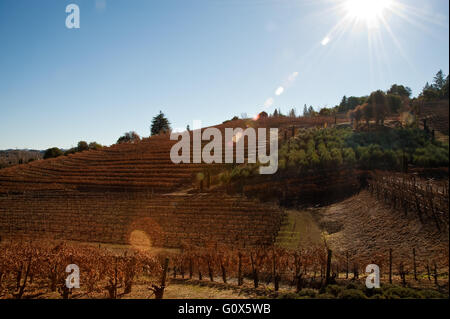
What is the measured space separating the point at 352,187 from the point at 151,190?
20.9 meters

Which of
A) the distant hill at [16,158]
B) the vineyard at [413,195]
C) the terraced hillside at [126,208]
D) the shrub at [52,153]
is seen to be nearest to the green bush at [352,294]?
the vineyard at [413,195]

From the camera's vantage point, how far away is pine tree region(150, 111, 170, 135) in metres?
70.6

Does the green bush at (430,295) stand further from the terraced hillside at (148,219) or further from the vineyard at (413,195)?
the terraced hillside at (148,219)

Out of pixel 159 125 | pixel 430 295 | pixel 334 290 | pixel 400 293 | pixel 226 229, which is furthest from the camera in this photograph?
pixel 159 125

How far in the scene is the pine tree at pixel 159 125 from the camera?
70.6 meters

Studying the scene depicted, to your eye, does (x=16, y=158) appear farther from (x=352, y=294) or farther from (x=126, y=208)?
(x=352, y=294)

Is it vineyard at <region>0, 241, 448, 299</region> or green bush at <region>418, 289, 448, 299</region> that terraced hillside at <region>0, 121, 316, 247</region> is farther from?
→ green bush at <region>418, 289, 448, 299</region>

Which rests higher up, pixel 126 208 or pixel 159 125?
pixel 159 125

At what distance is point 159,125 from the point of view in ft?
234

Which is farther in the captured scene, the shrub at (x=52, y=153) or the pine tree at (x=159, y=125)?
the pine tree at (x=159, y=125)

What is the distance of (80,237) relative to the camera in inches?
647

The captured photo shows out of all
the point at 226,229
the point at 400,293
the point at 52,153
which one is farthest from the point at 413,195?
the point at 52,153

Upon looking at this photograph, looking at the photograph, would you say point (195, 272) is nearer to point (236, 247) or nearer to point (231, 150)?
point (236, 247)

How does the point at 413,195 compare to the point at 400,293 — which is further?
the point at 413,195
